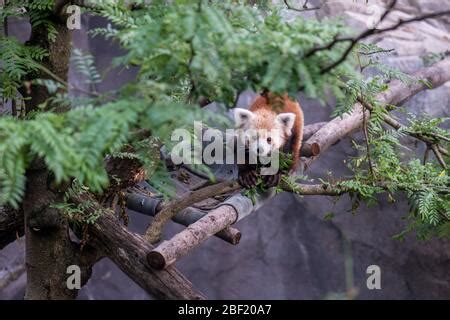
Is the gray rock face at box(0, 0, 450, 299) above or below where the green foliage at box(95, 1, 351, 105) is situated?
below

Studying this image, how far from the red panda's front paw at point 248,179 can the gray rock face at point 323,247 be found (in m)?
2.59

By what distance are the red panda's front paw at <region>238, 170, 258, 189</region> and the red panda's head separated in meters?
0.19

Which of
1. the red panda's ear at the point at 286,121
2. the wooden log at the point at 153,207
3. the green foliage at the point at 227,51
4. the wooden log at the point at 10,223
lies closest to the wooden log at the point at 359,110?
the red panda's ear at the point at 286,121

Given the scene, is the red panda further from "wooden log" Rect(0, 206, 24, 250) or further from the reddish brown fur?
"wooden log" Rect(0, 206, 24, 250)

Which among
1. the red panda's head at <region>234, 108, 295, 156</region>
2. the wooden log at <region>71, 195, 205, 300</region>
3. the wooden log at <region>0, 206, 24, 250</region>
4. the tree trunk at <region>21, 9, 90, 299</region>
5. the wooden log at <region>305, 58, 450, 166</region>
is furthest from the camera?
the wooden log at <region>305, 58, 450, 166</region>

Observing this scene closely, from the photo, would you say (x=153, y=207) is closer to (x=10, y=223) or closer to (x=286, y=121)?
(x=10, y=223)

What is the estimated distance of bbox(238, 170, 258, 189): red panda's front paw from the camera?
4.01m

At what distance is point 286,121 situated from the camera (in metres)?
4.00

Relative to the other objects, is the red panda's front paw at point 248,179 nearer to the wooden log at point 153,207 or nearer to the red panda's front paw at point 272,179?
the red panda's front paw at point 272,179

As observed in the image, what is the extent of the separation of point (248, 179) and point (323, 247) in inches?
150

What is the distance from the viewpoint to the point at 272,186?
4023 mm

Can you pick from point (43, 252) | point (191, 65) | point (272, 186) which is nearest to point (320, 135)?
point (272, 186)

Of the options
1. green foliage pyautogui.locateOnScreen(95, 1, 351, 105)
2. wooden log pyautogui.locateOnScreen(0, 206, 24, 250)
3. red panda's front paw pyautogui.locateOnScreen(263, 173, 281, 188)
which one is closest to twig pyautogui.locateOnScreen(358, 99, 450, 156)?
red panda's front paw pyautogui.locateOnScreen(263, 173, 281, 188)

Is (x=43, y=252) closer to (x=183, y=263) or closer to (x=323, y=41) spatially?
(x=323, y=41)
